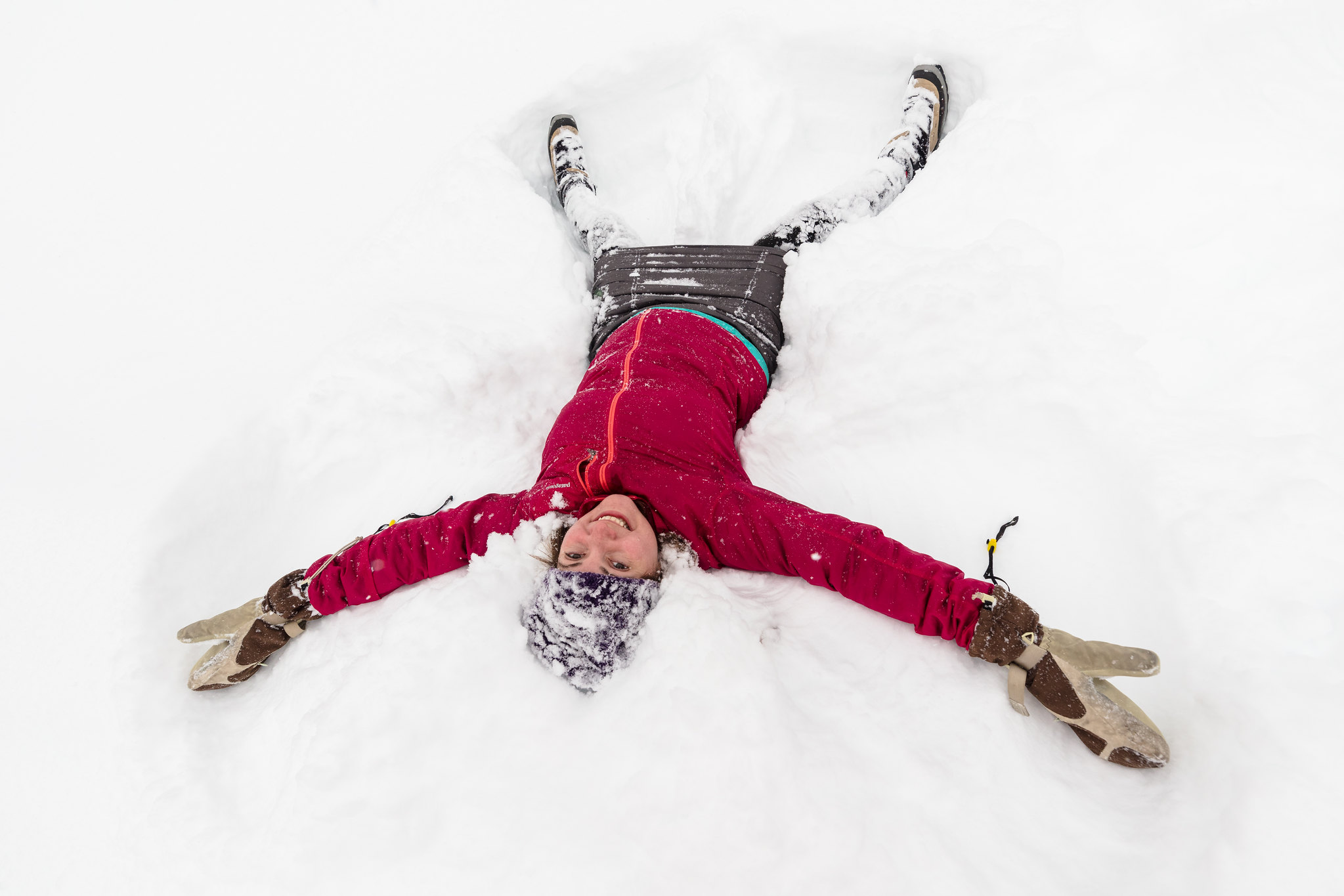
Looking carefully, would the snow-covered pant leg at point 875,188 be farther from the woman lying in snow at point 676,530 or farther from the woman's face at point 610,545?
the woman's face at point 610,545

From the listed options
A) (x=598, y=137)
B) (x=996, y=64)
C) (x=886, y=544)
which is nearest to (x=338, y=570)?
(x=886, y=544)

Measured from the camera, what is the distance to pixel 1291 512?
1.33 metres

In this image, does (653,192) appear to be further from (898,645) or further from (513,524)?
(898,645)

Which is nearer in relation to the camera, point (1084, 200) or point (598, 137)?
point (1084, 200)

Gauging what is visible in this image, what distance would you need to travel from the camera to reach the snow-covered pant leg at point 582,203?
2.45m

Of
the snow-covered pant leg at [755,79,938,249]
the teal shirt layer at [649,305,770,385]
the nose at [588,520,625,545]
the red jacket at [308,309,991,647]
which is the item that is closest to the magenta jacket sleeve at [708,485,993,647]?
the red jacket at [308,309,991,647]

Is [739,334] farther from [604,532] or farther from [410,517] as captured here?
[410,517]

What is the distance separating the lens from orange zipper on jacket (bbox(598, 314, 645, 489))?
5.50 ft

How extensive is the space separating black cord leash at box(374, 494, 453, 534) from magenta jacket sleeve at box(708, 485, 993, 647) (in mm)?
816

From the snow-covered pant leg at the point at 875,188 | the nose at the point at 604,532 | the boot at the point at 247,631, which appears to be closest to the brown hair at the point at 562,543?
the nose at the point at 604,532

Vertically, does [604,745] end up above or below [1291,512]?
below

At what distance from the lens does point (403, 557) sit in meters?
1.68

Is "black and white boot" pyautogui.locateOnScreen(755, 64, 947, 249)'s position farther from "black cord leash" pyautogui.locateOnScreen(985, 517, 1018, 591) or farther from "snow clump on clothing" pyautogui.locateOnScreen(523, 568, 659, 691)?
"snow clump on clothing" pyautogui.locateOnScreen(523, 568, 659, 691)

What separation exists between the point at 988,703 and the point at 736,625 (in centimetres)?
56
